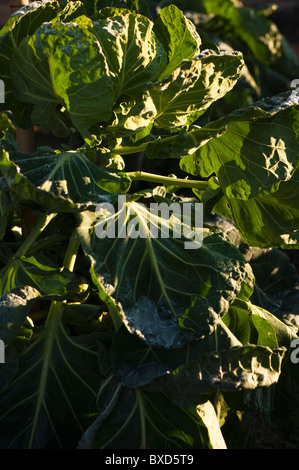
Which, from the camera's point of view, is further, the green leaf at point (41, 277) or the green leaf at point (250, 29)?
the green leaf at point (250, 29)

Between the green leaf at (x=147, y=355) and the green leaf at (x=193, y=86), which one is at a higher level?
the green leaf at (x=193, y=86)

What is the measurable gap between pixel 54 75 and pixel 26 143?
434 millimetres

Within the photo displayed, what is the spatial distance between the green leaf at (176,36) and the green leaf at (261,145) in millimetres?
250

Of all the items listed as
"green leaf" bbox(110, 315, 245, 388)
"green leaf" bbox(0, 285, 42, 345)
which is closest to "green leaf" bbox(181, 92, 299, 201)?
"green leaf" bbox(110, 315, 245, 388)

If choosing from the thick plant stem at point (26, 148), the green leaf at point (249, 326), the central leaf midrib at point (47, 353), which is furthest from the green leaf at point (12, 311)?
the green leaf at point (249, 326)

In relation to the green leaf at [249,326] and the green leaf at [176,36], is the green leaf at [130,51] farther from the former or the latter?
the green leaf at [249,326]

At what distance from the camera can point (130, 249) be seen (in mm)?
1736

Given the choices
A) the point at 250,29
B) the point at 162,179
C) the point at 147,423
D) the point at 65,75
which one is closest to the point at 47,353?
the point at 147,423

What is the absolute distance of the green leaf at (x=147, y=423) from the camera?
1.70m

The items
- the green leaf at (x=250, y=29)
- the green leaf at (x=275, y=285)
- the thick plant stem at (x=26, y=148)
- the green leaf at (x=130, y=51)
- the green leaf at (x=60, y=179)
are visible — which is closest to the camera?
the green leaf at (x=60, y=179)

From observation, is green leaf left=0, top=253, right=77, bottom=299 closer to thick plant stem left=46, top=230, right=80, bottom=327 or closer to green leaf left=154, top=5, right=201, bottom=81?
thick plant stem left=46, top=230, right=80, bottom=327

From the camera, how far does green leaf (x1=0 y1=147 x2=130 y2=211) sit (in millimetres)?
1570

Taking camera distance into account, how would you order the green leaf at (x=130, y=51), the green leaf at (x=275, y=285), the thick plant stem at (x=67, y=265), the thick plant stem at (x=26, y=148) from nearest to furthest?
the green leaf at (x=130, y=51), the thick plant stem at (x=67, y=265), the thick plant stem at (x=26, y=148), the green leaf at (x=275, y=285)

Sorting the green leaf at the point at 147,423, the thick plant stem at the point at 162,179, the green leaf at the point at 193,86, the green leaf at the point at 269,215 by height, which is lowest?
the green leaf at the point at 147,423
